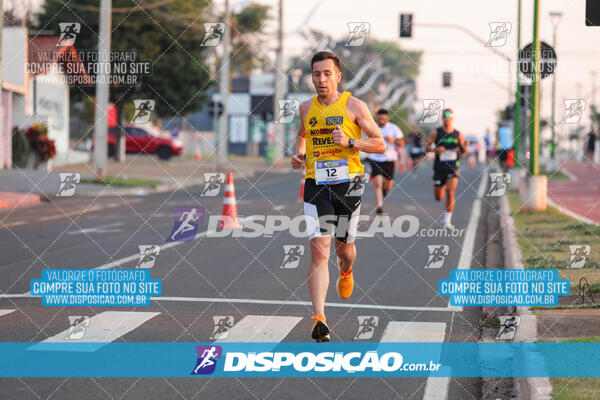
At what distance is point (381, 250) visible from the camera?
14062 mm

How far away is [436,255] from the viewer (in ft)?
43.9

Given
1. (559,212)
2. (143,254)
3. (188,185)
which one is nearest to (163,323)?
(143,254)

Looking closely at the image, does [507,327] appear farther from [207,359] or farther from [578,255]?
[578,255]

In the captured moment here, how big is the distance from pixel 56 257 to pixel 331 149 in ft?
20.5

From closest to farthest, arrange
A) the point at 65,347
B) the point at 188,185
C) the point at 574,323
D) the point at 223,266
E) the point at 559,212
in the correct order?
the point at 65,347 < the point at 574,323 < the point at 223,266 < the point at 559,212 < the point at 188,185

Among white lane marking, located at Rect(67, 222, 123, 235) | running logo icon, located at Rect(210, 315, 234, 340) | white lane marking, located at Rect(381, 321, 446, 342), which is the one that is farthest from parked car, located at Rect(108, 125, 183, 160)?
white lane marking, located at Rect(381, 321, 446, 342)

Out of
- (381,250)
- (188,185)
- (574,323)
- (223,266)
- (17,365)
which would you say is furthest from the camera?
(188,185)

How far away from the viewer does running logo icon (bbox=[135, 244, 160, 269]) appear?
12.0m

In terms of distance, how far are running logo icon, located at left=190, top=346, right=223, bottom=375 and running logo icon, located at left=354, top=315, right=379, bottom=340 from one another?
1.18 metres

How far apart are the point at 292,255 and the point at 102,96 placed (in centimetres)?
1635

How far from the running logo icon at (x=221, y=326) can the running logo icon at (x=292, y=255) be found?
12.3ft

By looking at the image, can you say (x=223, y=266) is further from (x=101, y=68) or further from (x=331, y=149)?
(x=101, y=68)

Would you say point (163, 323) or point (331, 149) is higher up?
point (331, 149)

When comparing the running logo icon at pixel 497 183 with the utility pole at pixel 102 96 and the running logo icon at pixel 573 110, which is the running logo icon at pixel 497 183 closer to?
the running logo icon at pixel 573 110
